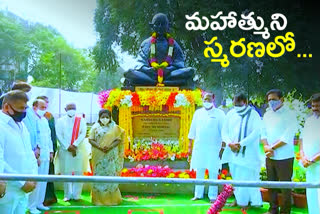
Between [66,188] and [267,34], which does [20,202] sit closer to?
[66,188]

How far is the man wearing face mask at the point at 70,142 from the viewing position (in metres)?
4.90

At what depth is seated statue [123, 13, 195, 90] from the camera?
6223 mm

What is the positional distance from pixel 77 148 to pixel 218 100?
6.72 metres

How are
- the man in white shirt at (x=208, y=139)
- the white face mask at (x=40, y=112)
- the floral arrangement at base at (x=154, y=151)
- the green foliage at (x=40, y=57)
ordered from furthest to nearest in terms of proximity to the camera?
the green foliage at (x=40, y=57) → the floral arrangement at base at (x=154, y=151) → the man in white shirt at (x=208, y=139) → the white face mask at (x=40, y=112)

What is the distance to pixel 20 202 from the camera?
106 inches

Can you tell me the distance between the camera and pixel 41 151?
4.29 metres

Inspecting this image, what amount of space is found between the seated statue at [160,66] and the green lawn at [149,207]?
6.71 ft

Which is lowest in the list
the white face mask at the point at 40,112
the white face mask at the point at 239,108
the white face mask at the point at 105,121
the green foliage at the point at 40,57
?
the white face mask at the point at 105,121

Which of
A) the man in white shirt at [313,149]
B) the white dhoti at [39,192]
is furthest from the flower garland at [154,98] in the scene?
the man in white shirt at [313,149]

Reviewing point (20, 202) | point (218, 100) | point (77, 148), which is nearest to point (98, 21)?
point (218, 100)

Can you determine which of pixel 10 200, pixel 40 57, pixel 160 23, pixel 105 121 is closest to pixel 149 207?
pixel 105 121

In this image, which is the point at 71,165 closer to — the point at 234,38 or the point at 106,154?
the point at 106,154

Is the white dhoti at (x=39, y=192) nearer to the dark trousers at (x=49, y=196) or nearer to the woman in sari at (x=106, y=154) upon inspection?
the dark trousers at (x=49, y=196)

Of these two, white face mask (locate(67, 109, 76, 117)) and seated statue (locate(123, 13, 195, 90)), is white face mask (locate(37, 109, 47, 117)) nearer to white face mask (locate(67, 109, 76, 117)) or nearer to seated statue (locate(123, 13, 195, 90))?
white face mask (locate(67, 109, 76, 117))
